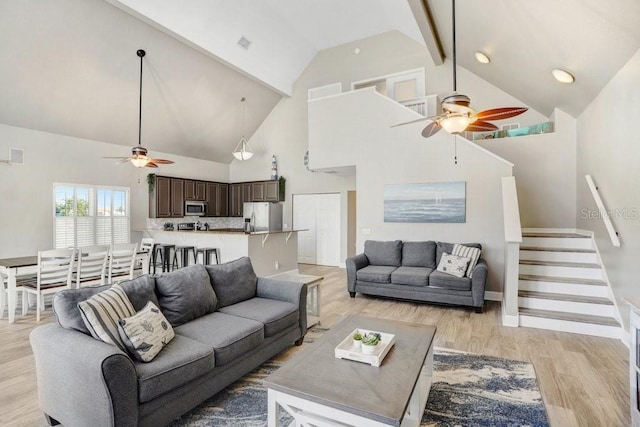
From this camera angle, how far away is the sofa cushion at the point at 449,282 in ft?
15.2

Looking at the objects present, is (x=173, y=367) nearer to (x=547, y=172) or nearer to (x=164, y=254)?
(x=164, y=254)

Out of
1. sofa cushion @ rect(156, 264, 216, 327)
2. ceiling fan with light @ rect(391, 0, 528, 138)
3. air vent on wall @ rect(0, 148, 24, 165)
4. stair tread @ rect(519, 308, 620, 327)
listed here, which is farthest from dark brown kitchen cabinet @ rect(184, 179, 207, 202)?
stair tread @ rect(519, 308, 620, 327)

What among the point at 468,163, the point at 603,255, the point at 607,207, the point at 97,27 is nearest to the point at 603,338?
the point at 603,255

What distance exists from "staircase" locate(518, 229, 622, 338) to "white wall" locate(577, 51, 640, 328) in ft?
0.70

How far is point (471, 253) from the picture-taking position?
194 inches

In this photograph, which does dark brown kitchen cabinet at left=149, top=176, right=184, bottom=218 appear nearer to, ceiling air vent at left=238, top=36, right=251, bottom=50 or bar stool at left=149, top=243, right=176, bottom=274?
bar stool at left=149, top=243, right=176, bottom=274

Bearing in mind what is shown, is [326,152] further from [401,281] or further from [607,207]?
[607,207]

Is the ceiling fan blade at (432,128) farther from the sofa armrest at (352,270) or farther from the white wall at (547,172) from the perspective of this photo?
the white wall at (547,172)

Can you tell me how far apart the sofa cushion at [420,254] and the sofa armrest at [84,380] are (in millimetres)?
4468

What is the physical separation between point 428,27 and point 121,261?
6030 mm

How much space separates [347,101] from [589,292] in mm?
4985

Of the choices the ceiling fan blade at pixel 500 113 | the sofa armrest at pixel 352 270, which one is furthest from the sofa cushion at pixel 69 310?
the sofa armrest at pixel 352 270

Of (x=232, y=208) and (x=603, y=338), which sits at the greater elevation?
(x=232, y=208)

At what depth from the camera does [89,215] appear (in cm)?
696
